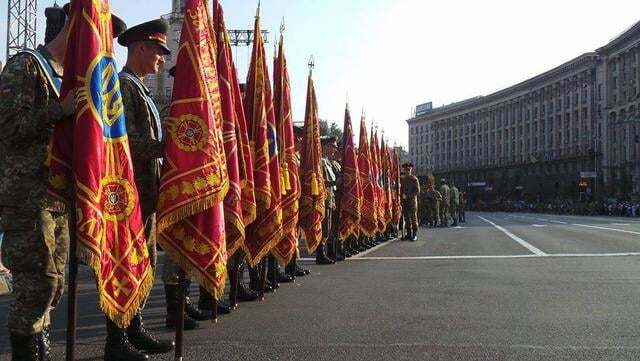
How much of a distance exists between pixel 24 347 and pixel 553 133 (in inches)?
4189

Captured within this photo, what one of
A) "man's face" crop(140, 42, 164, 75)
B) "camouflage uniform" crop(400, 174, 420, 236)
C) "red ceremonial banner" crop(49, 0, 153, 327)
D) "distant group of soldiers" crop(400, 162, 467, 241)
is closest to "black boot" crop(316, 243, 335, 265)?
"man's face" crop(140, 42, 164, 75)

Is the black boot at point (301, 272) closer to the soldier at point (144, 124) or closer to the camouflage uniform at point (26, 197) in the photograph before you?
the soldier at point (144, 124)

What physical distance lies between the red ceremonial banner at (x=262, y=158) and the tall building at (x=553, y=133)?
58.5 m

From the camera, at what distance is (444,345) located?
470 centimetres

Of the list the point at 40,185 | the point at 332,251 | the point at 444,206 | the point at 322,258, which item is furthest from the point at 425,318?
the point at 444,206

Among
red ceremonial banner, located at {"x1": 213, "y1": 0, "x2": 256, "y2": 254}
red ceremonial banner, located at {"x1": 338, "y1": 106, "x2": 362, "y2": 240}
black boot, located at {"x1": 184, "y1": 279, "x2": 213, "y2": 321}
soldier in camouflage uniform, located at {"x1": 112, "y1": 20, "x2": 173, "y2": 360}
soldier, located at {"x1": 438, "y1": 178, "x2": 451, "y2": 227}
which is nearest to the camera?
soldier in camouflage uniform, located at {"x1": 112, "y1": 20, "x2": 173, "y2": 360}

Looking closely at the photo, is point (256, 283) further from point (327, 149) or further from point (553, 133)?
point (553, 133)

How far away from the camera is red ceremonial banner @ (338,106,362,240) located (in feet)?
39.3

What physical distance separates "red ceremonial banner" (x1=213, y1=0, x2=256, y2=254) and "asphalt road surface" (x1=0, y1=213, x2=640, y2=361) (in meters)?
0.84

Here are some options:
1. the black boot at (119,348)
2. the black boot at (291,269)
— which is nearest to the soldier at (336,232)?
the black boot at (291,269)

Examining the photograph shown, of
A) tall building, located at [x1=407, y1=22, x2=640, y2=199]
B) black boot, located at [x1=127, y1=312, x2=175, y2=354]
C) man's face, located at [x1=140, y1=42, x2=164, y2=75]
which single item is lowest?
black boot, located at [x1=127, y1=312, x2=175, y2=354]

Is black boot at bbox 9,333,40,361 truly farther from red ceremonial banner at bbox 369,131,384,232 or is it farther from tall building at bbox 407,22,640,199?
tall building at bbox 407,22,640,199

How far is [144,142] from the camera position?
4.50 metres

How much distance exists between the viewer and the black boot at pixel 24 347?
3705 mm
